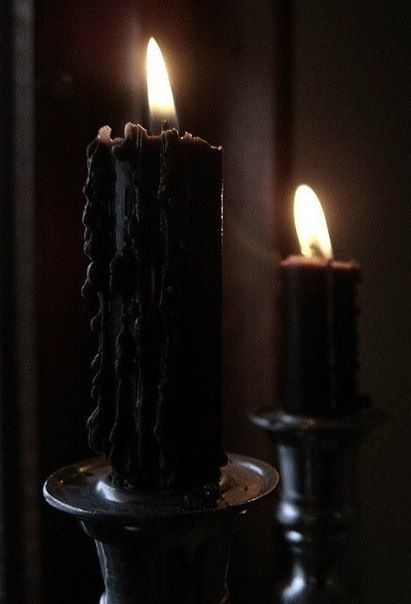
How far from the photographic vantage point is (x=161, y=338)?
0.88 ft

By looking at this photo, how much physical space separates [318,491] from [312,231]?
181 millimetres

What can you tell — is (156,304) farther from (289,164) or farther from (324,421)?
(289,164)

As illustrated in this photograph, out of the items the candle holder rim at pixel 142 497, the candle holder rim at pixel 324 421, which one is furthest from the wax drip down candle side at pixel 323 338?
the candle holder rim at pixel 142 497

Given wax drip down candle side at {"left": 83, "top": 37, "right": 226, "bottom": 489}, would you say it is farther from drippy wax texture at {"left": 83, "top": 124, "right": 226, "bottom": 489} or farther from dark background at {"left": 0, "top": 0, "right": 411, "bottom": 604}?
dark background at {"left": 0, "top": 0, "right": 411, "bottom": 604}

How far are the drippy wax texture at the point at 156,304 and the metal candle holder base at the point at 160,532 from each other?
0.01 meters

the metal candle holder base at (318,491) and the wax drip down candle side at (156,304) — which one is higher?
the wax drip down candle side at (156,304)

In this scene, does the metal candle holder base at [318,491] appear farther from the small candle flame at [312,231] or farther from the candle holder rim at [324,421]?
the small candle flame at [312,231]

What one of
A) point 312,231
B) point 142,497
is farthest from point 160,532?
point 312,231

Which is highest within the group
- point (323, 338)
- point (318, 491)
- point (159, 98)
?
point (159, 98)

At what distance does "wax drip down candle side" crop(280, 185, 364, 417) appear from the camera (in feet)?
1.49

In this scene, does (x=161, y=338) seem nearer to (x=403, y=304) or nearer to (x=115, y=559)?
(x=115, y=559)

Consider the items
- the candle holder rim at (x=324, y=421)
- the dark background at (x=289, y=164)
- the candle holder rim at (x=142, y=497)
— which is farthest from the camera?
the dark background at (x=289, y=164)

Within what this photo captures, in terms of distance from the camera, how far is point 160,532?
10.2 inches

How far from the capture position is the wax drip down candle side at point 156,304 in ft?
0.88
